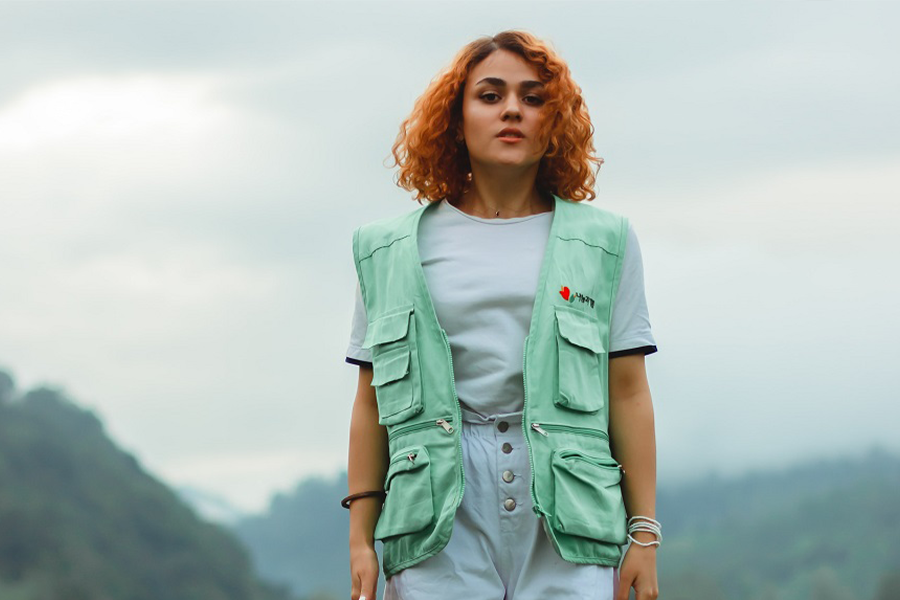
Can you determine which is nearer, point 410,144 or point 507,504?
point 507,504

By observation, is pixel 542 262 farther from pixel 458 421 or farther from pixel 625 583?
pixel 625 583

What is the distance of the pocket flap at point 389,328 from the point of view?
4379mm

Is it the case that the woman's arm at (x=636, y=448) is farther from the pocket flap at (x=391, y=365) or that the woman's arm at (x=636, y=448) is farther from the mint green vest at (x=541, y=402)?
the pocket flap at (x=391, y=365)

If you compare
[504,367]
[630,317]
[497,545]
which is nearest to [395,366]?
[504,367]

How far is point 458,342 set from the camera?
14.2 feet

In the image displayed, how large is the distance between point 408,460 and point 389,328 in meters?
0.34

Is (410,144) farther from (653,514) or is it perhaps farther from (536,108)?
(653,514)

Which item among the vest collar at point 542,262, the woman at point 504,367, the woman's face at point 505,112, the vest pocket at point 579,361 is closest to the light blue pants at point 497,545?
the woman at point 504,367

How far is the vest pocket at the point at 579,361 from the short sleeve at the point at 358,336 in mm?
513

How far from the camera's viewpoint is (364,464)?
450 centimetres

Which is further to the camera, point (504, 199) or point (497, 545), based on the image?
point (504, 199)

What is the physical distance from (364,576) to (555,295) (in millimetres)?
827

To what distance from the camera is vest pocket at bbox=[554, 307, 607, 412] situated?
428cm

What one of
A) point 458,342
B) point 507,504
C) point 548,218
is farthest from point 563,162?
point 507,504
